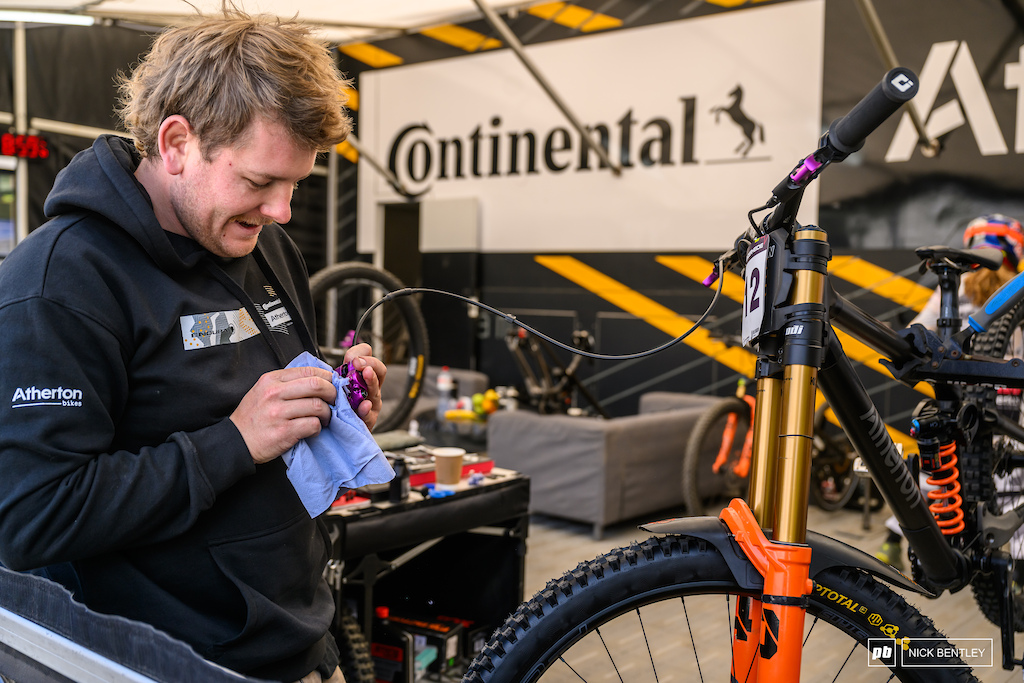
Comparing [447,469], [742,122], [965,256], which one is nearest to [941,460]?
[965,256]

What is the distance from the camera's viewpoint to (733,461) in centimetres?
490

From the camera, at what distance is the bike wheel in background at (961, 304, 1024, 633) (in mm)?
1761

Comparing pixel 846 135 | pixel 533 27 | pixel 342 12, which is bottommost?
pixel 846 135

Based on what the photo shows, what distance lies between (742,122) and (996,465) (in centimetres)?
482

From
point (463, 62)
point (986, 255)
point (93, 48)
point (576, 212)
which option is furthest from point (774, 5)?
point (93, 48)

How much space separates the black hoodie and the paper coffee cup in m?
1.14

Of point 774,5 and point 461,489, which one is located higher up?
point 774,5

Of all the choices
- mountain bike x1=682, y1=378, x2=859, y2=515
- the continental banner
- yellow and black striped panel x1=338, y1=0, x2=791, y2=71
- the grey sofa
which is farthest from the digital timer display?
mountain bike x1=682, y1=378, x2=859, y2=515

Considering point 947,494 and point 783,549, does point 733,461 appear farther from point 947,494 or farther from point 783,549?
point 783,549

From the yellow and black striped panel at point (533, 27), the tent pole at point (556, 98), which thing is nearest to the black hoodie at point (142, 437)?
the tent pole at point (556, 98)

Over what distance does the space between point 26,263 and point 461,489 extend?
157 cm

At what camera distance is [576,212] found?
7145mm

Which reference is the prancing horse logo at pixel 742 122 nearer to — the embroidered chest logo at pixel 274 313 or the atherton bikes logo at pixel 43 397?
the embroidered chest logo at pixel 274 313

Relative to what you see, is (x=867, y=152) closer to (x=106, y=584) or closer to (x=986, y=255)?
(x=986, y=255)
